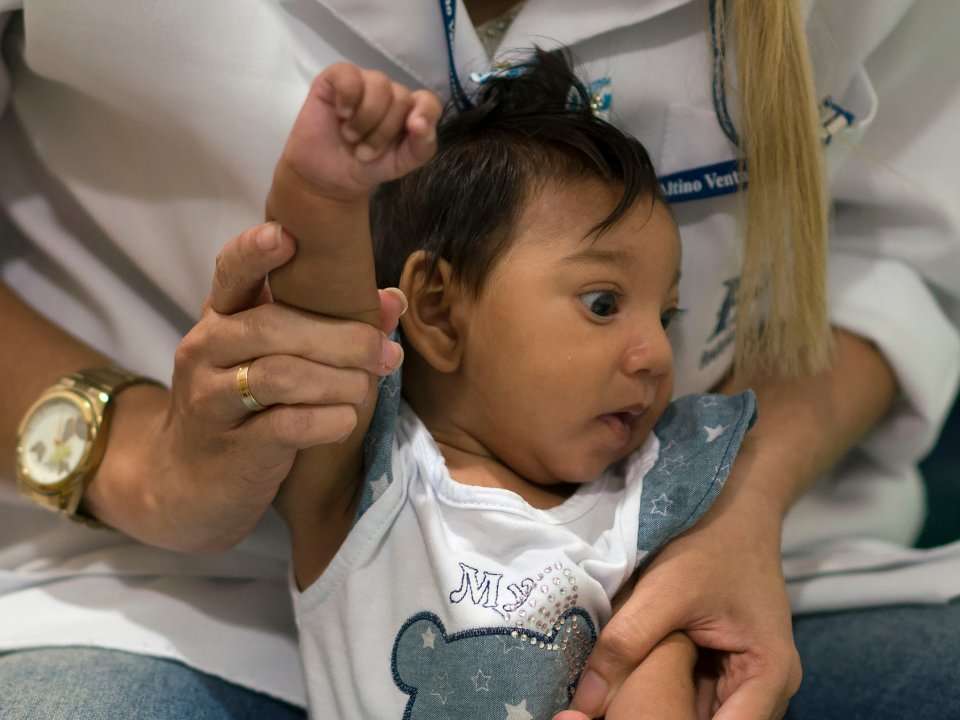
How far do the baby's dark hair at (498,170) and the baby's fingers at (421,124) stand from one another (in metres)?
0.20

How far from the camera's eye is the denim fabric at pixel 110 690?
0.72 meters

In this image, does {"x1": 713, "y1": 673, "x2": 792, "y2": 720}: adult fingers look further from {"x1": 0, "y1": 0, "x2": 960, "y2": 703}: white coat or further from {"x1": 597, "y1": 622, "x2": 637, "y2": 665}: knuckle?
{"x1": 0, "y1": 0, "x2": 960, "y2": 703}: white coat

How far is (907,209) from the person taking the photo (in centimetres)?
98

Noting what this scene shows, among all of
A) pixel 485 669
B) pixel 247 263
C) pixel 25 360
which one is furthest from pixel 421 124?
pixel 25 360

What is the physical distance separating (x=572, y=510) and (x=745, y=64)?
36cm

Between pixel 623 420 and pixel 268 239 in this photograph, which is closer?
pixel 268 239

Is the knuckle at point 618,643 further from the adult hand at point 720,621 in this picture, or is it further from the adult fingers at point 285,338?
the adult fingers at point 285,338

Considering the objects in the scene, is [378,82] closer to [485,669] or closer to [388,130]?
[388,130]

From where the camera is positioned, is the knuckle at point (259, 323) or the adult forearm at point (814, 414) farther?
the adult forearm at point (814, 414)

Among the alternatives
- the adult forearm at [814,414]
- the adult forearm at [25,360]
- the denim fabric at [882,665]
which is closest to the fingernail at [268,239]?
the adult forearm at [25,360]

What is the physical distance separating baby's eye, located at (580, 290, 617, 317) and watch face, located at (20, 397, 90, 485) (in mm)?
384

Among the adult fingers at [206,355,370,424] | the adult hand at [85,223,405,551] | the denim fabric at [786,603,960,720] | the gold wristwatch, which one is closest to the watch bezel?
the gold wristwatch

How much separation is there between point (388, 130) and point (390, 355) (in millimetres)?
152

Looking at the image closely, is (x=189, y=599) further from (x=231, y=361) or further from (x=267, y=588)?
(x=231, y=361)
